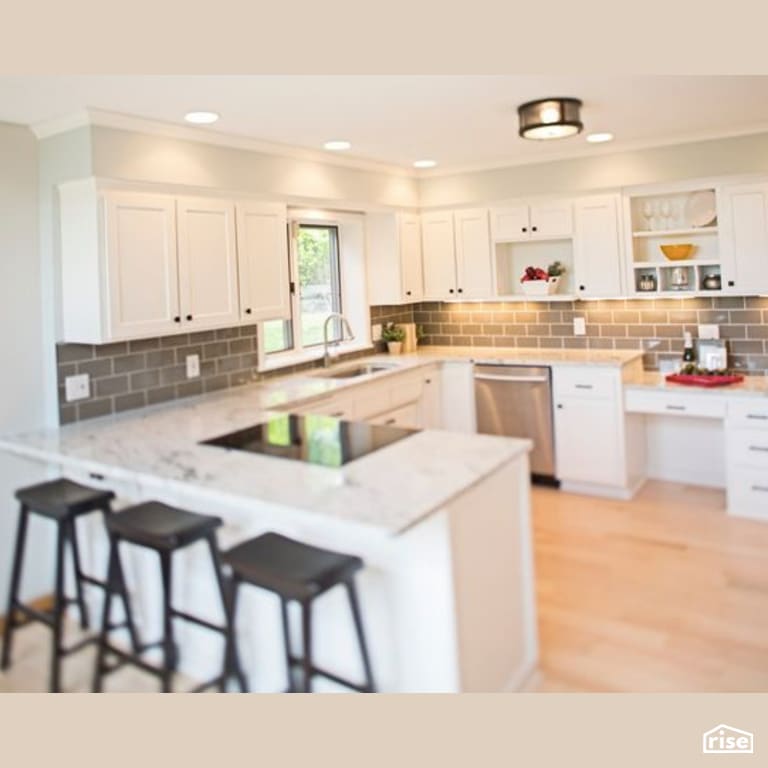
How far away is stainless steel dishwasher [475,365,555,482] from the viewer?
15.6 ft

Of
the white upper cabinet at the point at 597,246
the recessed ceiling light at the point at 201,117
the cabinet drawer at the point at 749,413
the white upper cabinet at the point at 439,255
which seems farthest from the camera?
the white upper cabinet at the point at 439,255

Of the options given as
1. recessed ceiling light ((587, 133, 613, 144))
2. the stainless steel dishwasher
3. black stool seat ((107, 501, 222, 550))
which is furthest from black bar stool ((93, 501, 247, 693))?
recessed ceiling light ((587, 133, 613, 144))

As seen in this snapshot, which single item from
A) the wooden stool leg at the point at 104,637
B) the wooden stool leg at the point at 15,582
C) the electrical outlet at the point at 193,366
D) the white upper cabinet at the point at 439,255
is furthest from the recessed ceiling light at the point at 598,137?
the wooden stool leg at the point at 15,582

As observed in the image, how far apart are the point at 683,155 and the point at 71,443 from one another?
396 cm

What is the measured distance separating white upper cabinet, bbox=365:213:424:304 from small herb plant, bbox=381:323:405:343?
0.30m

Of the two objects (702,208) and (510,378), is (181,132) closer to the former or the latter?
(510,378)

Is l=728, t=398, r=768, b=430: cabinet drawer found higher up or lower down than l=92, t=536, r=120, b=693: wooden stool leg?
higher up

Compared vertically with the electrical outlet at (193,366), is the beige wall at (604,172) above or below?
above

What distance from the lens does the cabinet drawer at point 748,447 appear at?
13.1 feet

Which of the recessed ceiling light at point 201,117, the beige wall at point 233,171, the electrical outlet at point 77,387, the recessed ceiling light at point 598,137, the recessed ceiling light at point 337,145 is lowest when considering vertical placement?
the electrical outlet at point 77,387

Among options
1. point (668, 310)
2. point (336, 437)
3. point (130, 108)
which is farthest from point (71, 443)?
point (668, 310)

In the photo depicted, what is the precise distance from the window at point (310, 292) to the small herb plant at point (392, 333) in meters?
0.40

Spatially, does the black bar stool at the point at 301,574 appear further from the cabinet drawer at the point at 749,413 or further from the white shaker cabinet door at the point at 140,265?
the cabinet drawer at the point at 749,413

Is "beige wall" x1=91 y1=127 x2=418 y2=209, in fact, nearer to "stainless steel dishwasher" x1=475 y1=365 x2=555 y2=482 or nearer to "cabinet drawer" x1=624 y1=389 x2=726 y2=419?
"stainless steel dishwasher" x1=475 y1=365 x2=555 y2=482
